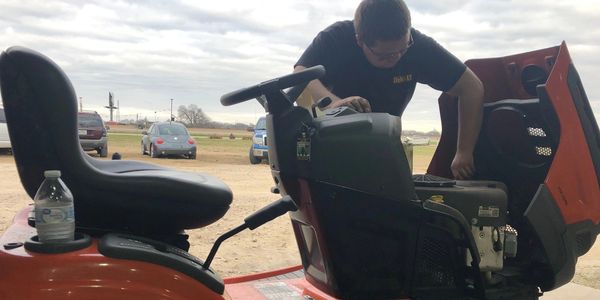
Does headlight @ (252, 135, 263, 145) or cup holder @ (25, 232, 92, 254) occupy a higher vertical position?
cup holder @ (25, 232, 92, 254)

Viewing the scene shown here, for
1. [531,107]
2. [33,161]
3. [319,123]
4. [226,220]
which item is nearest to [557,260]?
[531,107]

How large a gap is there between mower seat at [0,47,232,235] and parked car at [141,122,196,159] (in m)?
15.2

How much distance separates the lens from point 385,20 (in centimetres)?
219

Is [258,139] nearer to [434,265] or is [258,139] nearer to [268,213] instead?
[434,265]

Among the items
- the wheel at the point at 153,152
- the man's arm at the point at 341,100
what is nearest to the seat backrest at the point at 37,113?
the man's arm at the point at 341,100

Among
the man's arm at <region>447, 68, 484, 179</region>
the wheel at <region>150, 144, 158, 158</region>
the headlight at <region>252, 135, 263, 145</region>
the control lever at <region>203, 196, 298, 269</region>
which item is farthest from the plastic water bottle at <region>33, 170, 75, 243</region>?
the wheel at <region>150, 144, 158, 158</region>

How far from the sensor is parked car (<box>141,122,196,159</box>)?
16766mm

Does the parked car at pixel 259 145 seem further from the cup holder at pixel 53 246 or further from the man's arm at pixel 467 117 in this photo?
the cup holder at pixel 53 246

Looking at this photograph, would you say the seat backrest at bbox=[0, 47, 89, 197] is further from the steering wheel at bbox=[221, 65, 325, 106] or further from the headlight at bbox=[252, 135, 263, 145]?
the headlight at bbox=[252, 135, 263, 145]

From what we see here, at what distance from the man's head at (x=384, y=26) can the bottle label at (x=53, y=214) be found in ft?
4.34

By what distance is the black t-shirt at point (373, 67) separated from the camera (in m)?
2.56

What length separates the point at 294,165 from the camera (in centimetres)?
199

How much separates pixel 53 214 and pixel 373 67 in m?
1.55

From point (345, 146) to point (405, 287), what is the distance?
0.62m
